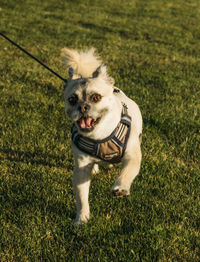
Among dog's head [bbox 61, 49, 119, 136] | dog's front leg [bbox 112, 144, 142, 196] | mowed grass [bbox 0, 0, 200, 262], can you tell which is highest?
dog's head [bbox 61, 49, 119, 136]

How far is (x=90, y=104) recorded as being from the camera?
2.91 metres

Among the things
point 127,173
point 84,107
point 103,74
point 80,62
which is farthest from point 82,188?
point 80,62

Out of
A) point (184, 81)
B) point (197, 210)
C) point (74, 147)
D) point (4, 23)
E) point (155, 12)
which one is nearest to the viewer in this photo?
point (74, 147)

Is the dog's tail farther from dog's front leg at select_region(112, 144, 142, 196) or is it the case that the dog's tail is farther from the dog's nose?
dog's front leg at select_region(112, 144, 142, 196)

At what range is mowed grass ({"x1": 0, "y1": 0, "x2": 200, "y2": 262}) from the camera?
3.03 meters

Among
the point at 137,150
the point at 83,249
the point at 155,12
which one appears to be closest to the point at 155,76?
the point at 137,150

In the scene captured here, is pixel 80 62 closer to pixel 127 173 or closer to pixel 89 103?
pixel 89 103

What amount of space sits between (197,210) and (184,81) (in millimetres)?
4434

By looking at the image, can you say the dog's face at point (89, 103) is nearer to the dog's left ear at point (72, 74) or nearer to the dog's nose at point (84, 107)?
the dog's nose at point (84, 107)

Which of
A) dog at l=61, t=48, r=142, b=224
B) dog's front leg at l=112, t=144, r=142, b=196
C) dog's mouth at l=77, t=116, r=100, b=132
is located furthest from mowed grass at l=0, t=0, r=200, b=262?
dog's mouth at l=77, t=116, r=100, b=132

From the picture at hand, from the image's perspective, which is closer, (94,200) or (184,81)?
Answer: (94,200)

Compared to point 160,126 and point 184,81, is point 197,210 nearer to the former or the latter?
point 160,126

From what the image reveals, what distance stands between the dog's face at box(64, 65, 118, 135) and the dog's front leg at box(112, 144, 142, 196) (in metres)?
0.47

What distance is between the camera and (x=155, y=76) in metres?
7.59
